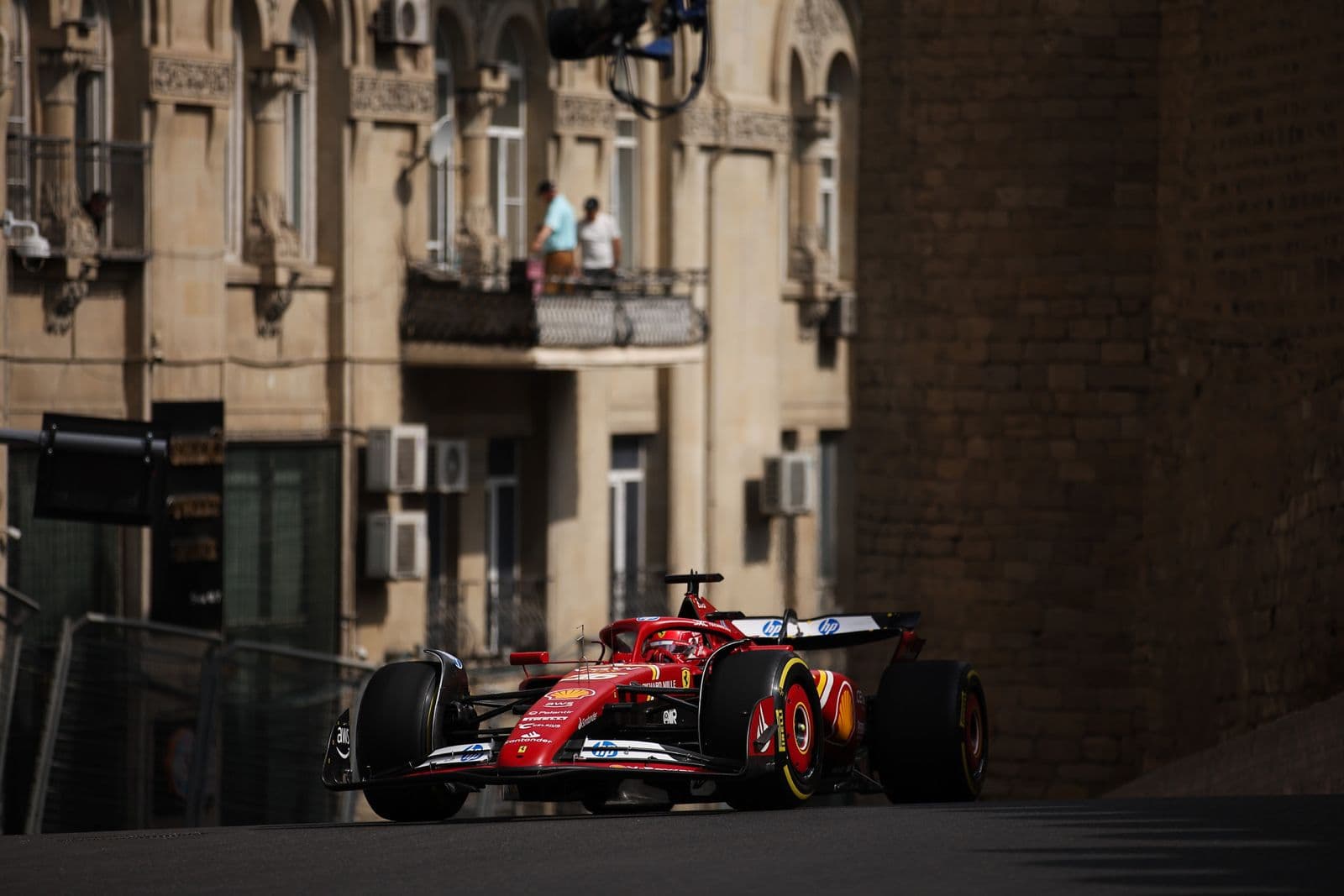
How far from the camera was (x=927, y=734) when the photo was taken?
11633 mm

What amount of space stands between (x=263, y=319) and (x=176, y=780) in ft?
24.1

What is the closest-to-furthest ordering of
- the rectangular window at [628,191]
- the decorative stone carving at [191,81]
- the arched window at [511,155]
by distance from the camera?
the decorative stone carving at [191,81], the arched window at [511,155], the rectangular window at [628,191]

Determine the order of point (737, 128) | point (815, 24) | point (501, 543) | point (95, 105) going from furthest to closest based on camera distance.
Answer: point (815, 24)
point (737, 128)
point (501, 543)
point (95, 105)

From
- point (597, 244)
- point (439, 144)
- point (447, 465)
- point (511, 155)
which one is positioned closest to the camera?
point (439, 144)

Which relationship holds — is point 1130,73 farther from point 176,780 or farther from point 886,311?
point 176,780

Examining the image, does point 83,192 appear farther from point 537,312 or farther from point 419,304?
point 537,312

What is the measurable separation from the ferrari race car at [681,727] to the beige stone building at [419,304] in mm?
13860

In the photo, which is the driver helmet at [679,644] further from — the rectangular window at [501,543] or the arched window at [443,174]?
the rectangular window at [501,543]

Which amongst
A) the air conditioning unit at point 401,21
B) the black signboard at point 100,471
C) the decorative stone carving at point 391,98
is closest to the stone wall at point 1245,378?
the black signboard at point 100,471

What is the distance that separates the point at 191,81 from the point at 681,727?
53.7ft

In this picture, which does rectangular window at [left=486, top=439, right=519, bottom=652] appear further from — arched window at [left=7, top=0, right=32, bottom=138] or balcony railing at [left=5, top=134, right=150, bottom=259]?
arched window at [left=7, top=0, right=32, bottom=138]

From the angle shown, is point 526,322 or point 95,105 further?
point 526,322

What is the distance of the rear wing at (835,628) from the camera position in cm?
1208

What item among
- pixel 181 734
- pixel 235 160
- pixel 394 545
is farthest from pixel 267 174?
pixel 181 734
